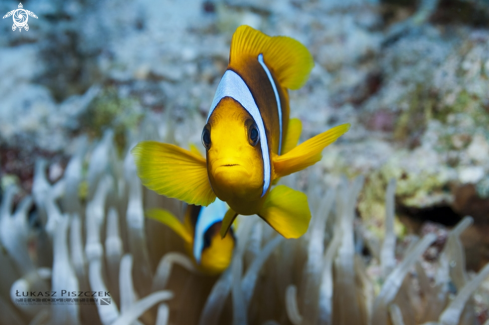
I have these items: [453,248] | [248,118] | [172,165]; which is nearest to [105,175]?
[172,165]

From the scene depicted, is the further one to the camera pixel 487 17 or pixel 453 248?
pixel 487 17

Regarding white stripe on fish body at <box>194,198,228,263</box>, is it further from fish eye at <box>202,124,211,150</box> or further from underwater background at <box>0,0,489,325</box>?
fish eye at <box>202,124,211,150</box>

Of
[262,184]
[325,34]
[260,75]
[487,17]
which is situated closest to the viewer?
[262,184]

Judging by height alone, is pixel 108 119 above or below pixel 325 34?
below

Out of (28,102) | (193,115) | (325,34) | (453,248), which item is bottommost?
(453,248)

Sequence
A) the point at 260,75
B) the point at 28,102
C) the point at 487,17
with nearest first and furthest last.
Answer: the point at 260,75 < the point at 28,102 < the point at 487,17


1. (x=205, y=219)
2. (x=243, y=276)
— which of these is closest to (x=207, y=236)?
(x=205, y=219)

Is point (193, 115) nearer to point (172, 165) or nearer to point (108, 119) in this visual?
point (108, 119)

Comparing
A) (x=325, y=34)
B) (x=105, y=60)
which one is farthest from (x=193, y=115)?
(x=325, y=34)
